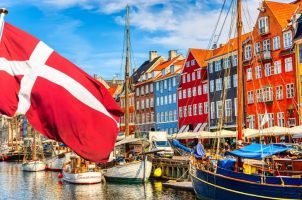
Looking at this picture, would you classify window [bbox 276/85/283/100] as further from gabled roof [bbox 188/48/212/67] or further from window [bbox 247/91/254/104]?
gabled roof [bbox 188/48/212/67]

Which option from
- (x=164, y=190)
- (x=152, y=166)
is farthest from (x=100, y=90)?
(x=152, y=166)

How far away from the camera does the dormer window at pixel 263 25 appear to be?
207 ft

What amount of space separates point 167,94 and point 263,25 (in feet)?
104

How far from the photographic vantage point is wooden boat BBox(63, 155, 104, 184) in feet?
153

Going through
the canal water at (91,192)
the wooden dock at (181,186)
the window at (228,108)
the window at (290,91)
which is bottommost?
the canal water at (91,192)

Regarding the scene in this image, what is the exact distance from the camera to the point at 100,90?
9.90 m

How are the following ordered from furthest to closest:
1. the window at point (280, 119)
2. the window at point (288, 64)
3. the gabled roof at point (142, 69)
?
the gabled roof at point (142, 69), the window at point (280, 119), the window at point (288, 64)

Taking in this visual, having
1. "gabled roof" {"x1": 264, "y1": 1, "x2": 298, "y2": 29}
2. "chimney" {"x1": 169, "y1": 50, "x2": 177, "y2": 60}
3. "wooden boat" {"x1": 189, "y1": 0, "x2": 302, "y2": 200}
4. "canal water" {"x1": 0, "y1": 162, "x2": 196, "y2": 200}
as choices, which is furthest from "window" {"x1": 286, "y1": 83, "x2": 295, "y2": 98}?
"chimney" {"x1": 169, "y1": 50, "x2": 177, "y2": 60}

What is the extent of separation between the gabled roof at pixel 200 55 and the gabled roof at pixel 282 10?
17.6 meters

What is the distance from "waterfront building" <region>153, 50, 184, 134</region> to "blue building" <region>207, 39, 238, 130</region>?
41.4 feet

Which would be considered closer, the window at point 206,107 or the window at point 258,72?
the window at point 258,72

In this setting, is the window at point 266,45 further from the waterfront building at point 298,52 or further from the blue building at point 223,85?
the blue building at point 223,85

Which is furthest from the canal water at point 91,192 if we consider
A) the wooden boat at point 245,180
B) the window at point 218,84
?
the window at point 218,84

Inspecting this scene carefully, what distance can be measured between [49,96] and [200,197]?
23661mm
